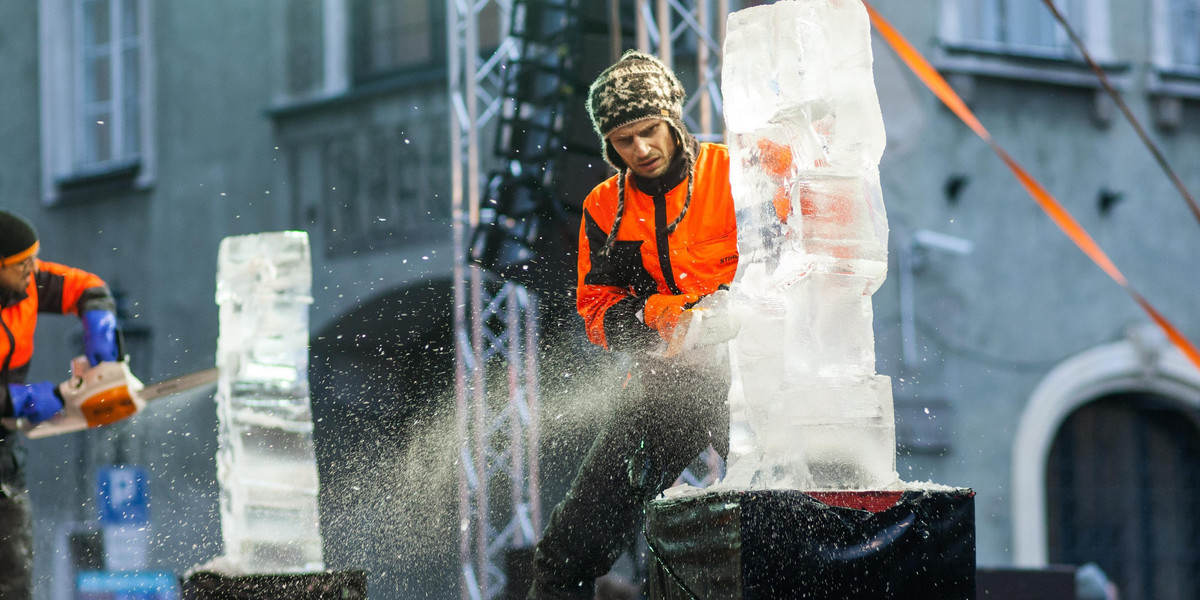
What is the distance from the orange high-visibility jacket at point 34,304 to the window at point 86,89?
21.4ft

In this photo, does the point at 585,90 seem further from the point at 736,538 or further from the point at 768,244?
the point at 736,538

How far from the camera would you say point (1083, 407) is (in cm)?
951

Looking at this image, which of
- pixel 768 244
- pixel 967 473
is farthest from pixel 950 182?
pixel 768 244

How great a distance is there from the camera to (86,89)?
11.2m

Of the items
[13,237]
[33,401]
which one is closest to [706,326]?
[33,401]

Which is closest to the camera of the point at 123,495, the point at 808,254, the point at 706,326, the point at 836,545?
the point at 836,545

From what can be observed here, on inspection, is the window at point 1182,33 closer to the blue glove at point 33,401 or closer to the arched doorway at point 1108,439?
the arched doorway at point 1108,439

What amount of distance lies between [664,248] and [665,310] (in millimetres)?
262

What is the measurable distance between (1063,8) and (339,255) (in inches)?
231

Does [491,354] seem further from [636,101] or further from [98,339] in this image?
[636,101]

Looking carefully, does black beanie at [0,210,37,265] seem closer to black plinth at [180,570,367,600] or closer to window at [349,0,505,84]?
black plinth at [180,570,367,600]

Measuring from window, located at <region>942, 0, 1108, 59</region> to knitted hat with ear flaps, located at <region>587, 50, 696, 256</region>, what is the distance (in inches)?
268

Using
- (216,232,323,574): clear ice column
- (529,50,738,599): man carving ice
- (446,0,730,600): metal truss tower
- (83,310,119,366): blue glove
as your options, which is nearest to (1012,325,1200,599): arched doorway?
(446,0,730,600): metal truss tower

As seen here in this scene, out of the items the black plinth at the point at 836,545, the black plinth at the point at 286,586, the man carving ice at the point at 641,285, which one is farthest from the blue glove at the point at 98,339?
the black plinth at the point at 836,545
